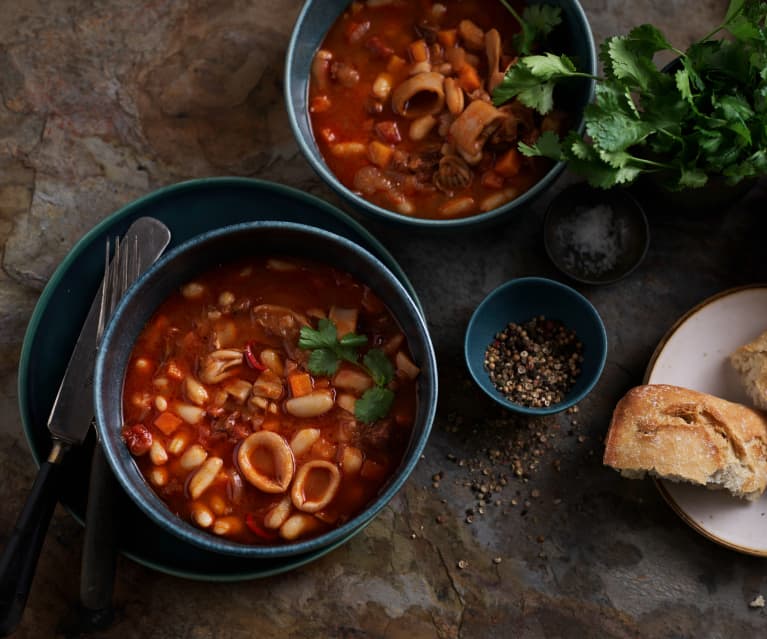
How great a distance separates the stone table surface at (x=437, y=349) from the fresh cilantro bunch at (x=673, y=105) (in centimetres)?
56

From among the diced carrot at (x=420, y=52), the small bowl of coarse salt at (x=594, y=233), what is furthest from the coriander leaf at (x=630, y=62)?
the diced carrot at (x=420, y=52)

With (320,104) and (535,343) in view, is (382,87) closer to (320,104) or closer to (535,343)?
(320,104)

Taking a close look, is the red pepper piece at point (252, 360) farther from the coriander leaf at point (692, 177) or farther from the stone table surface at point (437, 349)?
the coriander leaf at point (692, 177)

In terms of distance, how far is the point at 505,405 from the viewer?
310 cm

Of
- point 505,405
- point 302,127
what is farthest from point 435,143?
point 505,405

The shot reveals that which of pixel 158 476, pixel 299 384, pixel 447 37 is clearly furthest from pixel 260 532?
pixel 447 37

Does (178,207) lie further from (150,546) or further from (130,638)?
(130,638)

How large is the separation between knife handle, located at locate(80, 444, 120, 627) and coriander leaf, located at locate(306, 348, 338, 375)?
757 millimetres

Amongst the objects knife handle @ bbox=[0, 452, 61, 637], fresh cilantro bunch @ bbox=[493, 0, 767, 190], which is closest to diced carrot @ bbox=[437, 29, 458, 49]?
fresh cilantro bunch @ bbox=[493, 0, 767, 190]

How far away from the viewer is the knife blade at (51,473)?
8.84ft

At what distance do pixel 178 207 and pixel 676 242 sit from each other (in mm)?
1937

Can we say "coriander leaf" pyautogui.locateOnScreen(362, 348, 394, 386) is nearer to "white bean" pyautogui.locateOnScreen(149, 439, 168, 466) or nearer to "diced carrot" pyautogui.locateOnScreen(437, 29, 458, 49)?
"white bean" pyautogui.locateOnScreen(149, 439, 168, 466)

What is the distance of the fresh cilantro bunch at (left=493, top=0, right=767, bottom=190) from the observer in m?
2.73

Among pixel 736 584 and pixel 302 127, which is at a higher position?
pixel 302 127
